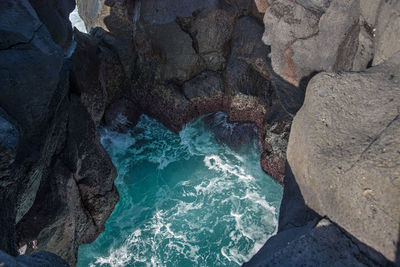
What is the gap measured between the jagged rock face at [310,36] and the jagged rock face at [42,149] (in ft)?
13.5

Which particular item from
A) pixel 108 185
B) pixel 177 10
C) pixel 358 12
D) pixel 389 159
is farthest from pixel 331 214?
pixel 177 10

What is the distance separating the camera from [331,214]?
3.31 metres

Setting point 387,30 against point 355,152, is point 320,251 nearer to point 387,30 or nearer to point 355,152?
point 355,152

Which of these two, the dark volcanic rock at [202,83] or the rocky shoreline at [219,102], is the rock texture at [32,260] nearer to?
the rocky shoreline at [219,102]

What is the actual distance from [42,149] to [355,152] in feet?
13.4

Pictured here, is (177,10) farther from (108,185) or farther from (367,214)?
(367,214)

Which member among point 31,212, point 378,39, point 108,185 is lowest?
point 108,185

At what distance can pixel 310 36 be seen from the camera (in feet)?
19.4

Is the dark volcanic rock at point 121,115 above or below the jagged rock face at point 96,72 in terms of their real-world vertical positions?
below

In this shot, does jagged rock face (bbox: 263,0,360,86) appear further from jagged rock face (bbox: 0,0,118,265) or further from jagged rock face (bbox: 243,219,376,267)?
jagged rock face (bbox: 0,0,118,265)

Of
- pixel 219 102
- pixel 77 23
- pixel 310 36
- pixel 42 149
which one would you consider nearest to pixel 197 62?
pixel 219 102

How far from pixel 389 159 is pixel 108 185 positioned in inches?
204

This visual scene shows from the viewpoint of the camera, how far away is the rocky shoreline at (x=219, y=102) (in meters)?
3.14

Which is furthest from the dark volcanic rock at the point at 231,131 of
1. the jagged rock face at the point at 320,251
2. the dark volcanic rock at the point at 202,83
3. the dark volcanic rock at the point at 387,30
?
the jagged rock face at the point at 320,251
